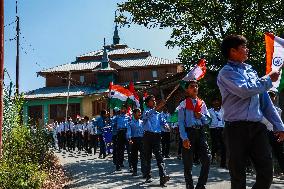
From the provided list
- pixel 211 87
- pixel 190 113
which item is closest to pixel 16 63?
pixel 211 87

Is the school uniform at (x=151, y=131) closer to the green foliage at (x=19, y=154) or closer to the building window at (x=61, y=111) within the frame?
the green foliage at (x=19, y=154)

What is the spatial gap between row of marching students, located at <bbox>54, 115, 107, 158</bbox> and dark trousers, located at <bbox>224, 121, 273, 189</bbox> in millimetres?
14043

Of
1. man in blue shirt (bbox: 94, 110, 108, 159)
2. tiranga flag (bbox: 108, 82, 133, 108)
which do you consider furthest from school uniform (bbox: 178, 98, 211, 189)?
man in blue shirt (bbox: 94, 110, 108, 159)

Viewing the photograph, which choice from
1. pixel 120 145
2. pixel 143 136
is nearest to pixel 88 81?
pixel 120 145

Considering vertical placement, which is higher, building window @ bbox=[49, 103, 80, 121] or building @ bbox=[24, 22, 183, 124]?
building @ bbox=[24, 22, 183, 124]

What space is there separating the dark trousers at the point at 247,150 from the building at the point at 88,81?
42.0m

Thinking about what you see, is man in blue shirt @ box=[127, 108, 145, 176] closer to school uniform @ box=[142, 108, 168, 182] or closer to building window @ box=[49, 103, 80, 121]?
school uniform @ box=[142, 108, 168, 182]

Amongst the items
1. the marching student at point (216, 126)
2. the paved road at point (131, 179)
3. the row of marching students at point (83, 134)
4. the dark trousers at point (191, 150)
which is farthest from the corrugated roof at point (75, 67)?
the dark trousers at point (191, 150)

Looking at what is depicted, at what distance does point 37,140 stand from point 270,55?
Result: 11.0 metres

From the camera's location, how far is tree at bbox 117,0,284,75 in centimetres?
2005

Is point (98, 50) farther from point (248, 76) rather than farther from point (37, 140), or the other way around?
point (248, 76)

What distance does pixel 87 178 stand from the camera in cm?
1184

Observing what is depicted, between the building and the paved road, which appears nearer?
the paved road

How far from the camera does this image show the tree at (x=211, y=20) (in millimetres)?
20047
